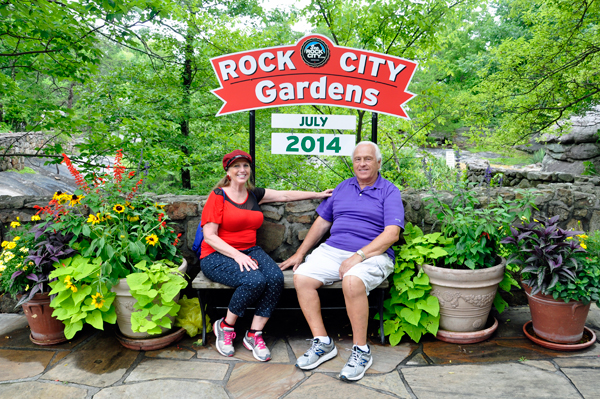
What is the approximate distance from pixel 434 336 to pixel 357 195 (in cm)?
109

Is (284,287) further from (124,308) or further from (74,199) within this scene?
(74,199)

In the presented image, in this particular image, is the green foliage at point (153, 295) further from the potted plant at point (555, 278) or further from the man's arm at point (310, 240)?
the potted plant at point (555, 278)

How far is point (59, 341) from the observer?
8.40ft

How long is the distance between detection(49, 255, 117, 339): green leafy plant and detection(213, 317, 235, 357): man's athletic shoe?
2.17 feet

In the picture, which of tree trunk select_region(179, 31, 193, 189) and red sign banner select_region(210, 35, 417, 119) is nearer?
red sign banner select_region(210, 35, 417, 119)

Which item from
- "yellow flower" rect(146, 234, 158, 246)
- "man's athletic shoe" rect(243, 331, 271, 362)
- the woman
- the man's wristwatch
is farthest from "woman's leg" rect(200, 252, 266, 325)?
the man's wristwatch

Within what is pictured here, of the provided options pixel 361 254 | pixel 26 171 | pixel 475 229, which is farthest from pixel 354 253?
pixel 26 171

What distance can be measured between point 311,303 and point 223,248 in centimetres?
67

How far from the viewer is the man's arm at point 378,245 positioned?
2.38 meters

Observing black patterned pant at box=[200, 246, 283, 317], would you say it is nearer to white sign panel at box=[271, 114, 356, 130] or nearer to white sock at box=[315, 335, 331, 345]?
white sock at box=[315, 335, 331, 345]

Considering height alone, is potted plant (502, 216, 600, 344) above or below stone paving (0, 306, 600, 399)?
above

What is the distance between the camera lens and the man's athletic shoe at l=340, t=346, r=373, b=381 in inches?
82.8

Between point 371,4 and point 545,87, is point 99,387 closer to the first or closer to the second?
point 371,4

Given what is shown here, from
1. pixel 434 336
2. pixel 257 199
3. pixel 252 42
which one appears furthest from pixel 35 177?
pixel 434 336
